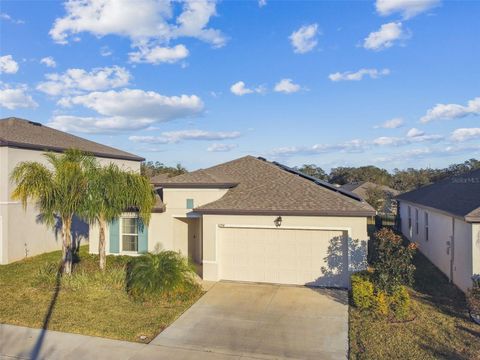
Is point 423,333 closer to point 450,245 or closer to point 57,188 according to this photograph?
point 450,245

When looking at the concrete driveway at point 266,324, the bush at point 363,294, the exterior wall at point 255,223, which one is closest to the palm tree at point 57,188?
the exterior wall at point 255,223

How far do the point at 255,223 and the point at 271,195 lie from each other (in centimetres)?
148

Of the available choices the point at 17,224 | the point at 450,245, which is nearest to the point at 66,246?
the point at 17,224

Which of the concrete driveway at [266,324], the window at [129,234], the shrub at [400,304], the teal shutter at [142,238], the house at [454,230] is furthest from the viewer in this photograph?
the window at [129,234]

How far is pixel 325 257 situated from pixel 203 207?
4722mm

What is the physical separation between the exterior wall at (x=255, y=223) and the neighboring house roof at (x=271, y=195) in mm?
254

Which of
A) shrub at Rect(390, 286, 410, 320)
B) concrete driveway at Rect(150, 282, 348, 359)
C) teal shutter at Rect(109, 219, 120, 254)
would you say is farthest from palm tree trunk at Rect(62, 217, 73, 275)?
shrub at Rect(390, 286, 410, 320)

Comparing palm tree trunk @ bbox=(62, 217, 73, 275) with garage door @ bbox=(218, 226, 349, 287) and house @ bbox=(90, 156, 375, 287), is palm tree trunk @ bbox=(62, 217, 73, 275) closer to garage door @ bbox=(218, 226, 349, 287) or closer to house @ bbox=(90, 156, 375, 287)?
house @ bbox=(90, 156, 375, 287)

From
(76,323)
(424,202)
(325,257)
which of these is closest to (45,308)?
(76,323)

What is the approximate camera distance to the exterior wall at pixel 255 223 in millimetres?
12312

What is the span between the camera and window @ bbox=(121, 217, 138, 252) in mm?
15953

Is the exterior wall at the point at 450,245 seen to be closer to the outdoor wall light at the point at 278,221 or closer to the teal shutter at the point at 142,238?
the outdoor wall light at the point at 278,221

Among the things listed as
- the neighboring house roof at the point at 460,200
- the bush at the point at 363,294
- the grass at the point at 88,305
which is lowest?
the grass at the point at 88,305

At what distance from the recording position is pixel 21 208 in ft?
54.5
